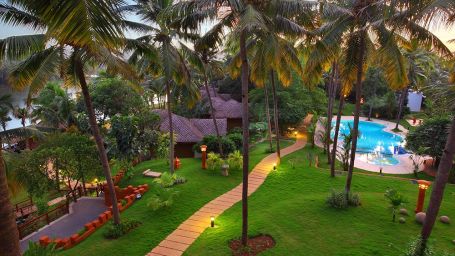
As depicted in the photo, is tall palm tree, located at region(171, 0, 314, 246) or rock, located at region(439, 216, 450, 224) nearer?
tall palm tree, located at region(171, 0, 314, 246)

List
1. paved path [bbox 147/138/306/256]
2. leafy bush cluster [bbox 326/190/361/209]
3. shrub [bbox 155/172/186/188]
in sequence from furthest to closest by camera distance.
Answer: shrub [bbox 155/172/186/188]
leafy bush cluster [bbox 326/190/361/209]
paved path [bbox 147/138/306/256]

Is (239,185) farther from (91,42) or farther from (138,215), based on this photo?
(91,42)

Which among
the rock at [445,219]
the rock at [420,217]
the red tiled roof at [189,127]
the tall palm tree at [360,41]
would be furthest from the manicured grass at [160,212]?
the rock at [445,219]

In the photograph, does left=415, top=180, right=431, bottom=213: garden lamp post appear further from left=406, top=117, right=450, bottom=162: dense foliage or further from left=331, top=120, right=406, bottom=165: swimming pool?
left=331, top=120, right=406, bottom=165: swimming pool

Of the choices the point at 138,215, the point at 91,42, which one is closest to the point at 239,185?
the point at 138,215

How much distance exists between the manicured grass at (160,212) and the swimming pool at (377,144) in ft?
34.3

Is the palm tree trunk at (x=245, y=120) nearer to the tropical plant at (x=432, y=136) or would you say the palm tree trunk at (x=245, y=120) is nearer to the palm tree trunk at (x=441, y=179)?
the palm tree trunk at (x=441, y=179)

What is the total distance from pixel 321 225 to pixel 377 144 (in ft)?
75.9

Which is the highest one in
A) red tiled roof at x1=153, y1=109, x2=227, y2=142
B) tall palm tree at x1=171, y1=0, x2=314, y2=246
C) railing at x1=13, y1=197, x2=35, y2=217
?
tall palm tree at x1=171, y1=0, x2=314, y2=246

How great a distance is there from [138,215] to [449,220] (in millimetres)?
13671

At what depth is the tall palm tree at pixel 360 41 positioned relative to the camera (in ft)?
37.2

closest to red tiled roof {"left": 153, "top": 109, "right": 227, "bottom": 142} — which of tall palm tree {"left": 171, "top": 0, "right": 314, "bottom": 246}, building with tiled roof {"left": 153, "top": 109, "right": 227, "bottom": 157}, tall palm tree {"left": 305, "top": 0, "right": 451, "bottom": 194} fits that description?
building with tiled roof {"left": 153, "top": 109, "right": 227, "bottom": 157}

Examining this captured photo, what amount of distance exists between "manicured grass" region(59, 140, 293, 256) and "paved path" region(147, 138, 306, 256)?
0.32 metres

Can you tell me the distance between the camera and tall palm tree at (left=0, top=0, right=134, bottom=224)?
340 cm
